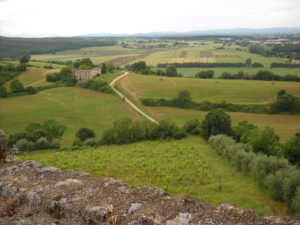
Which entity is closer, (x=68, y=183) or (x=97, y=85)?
(x=68, y=183)

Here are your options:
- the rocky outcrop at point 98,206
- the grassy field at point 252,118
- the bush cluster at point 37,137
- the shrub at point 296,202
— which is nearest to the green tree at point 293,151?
the shrub at point 296,202

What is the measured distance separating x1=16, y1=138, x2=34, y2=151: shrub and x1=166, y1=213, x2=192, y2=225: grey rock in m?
29.0

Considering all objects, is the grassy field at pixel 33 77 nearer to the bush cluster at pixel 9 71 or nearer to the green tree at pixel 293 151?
the bush cluster at pixel 9 71

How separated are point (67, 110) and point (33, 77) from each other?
4077 centimetres

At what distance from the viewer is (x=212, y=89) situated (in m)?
72.4

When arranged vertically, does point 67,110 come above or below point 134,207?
below

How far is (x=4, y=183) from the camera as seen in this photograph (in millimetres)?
15305

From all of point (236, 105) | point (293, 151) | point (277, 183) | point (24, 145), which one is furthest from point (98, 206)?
point (236, 105)

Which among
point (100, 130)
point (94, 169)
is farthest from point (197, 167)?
point (100, 130)

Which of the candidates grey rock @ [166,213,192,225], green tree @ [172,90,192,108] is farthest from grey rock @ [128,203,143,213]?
green tree @ [172,90,192,108]

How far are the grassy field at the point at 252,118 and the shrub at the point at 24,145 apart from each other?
2767 centimetres

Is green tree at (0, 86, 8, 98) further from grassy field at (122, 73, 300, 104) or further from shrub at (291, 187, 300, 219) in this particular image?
shrub at (291, 187, 300, 219)

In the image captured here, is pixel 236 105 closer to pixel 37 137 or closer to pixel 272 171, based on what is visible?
pixel 272 171

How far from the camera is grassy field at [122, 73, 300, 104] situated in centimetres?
6550
